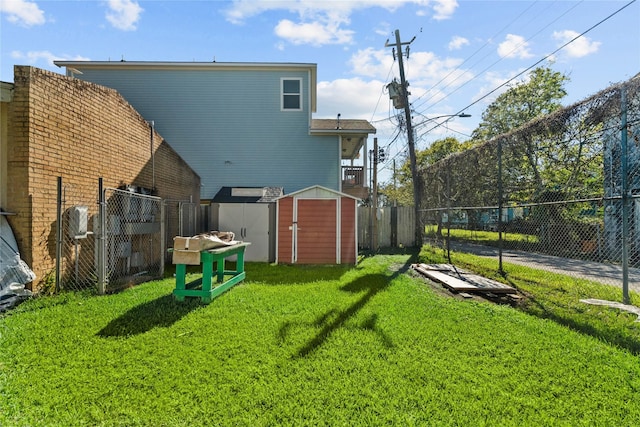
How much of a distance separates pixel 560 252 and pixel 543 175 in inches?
90.0

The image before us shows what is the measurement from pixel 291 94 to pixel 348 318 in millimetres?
11319

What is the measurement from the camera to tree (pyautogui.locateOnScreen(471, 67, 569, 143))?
20.3 metres

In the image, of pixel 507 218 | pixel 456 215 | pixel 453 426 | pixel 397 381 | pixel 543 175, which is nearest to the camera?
pixel 453 426

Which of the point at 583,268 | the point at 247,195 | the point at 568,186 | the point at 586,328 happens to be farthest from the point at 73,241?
the point at 583,268

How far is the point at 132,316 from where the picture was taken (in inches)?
178

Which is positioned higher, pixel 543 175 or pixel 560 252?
pixel 543 175

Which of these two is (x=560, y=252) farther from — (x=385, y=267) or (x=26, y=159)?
(x=26, y=159)

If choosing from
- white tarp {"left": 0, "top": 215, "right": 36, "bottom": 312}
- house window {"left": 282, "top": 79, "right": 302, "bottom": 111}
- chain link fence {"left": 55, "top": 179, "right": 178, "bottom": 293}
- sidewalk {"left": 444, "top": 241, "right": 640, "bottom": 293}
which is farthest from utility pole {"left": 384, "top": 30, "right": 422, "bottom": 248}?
white tarp {"left": 0, "top": 215, "right": 36, "bottom": 312}

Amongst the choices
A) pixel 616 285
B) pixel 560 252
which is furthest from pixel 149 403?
pixel 560 252

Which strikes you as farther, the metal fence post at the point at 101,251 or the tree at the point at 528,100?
the tree at the point at 528,100

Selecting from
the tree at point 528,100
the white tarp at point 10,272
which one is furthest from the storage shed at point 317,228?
the tree at point 528,100

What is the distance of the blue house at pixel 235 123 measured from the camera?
13766mm

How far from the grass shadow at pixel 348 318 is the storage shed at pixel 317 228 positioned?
2.50 metres

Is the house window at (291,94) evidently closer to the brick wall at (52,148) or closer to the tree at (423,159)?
the brick wall at (52,148)
